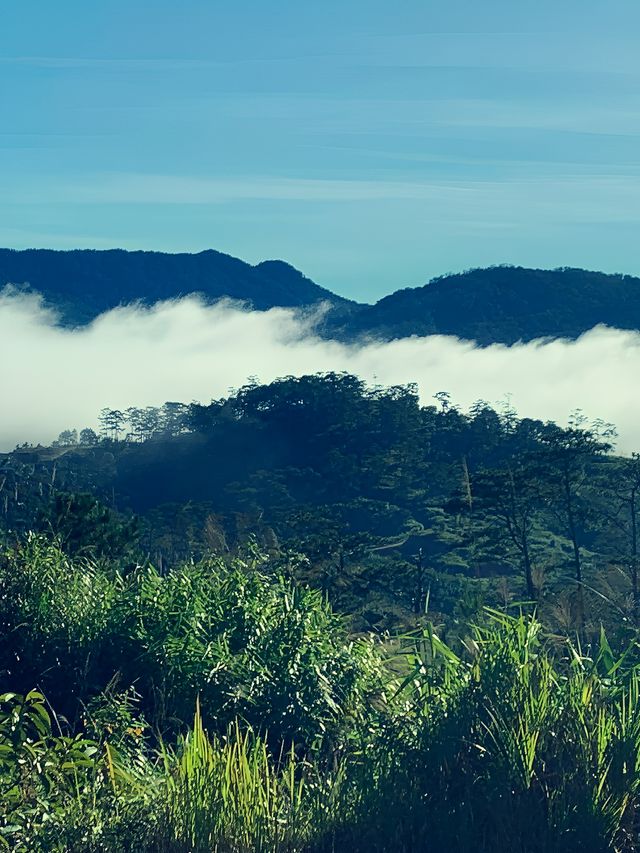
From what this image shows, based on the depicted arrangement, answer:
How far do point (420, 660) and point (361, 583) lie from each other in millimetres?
33832

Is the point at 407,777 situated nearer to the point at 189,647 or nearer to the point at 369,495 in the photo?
the point at 189,647

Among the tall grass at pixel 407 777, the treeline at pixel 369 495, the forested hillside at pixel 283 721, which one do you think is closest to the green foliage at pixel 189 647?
the forested hillside at pixel 283 721

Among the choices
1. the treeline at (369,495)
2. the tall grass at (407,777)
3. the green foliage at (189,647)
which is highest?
the tall grass at (407,777)

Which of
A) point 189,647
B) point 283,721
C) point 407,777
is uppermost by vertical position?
point 407,777

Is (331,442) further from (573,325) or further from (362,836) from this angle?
(573,325)

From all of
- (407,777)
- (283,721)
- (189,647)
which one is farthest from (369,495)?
(407,777)

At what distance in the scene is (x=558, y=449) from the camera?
142 feet

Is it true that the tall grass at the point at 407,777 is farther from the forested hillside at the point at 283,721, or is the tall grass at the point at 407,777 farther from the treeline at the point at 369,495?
the treeline at the point at 369,495

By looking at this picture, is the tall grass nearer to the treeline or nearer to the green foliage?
the green foliage

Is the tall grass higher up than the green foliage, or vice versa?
the tall grass

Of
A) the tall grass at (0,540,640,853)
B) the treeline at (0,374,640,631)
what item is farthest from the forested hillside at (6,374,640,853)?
the treeline at (0,374,640,631)

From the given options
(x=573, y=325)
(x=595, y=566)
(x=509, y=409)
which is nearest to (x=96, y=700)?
(x=595, y=566)

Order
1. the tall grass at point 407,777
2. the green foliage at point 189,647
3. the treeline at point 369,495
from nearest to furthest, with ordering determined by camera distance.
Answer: the tall grass at point 407,777, the green foliage at point 189,647, the treeline at point 369,495

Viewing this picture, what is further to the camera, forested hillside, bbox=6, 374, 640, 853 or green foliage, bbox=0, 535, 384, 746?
green foliage, bbox=0, 535, 384, 746
